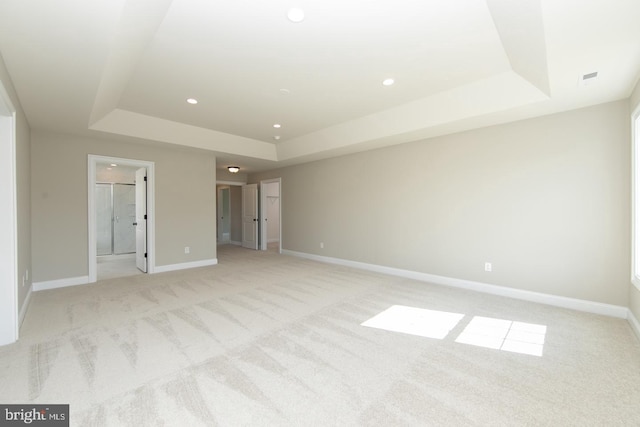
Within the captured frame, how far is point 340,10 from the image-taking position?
2088 millimetres

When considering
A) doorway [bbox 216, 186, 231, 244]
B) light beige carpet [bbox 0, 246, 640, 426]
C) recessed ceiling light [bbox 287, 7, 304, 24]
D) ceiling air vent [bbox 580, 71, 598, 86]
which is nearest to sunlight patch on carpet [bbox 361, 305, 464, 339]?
light beige carpet [bbox 0, 246, 640, 426]

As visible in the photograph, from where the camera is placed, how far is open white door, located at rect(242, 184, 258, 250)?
8266 millimetres

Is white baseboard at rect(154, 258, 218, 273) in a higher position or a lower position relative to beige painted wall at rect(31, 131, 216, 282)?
lower

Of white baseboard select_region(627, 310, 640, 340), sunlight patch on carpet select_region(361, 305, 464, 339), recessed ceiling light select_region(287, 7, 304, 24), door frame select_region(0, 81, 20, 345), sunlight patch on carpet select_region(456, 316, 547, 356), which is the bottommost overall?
sunlight patch on carpet select_region(456, 316, 547, 356)

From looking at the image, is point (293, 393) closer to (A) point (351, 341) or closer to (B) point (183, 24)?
(A) point (351, 341)

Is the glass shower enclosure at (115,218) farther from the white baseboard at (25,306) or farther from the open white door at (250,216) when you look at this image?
the white baseboard at (25,306)

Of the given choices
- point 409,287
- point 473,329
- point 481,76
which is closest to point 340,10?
point 481,76

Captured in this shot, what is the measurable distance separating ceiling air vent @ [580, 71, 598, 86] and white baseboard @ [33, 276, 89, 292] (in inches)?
278

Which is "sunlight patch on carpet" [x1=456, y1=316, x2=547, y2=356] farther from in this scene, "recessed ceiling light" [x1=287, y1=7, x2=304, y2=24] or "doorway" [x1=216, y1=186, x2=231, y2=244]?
"doorway" [x1=216, y1=186, x2=231, y2=244]

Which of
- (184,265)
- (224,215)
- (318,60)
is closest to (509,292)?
(318,60)

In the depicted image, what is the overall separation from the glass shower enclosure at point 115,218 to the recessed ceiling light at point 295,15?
7.67 metres

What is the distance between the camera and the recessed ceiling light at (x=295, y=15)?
207cm

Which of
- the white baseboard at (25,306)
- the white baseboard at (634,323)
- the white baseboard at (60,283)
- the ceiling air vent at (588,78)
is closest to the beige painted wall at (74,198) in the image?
the white baseboard at (60,283)

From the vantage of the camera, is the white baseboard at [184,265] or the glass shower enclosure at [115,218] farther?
the glass shower enclosure at [115,218]
